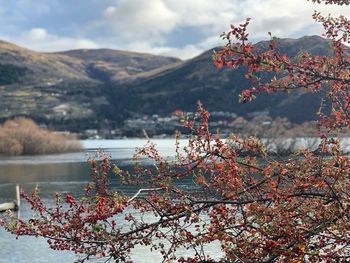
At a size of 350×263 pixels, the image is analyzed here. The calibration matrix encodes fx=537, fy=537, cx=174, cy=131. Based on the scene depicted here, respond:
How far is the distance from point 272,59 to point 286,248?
2.76 meters

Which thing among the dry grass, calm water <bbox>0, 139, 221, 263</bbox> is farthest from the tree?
the dry grass

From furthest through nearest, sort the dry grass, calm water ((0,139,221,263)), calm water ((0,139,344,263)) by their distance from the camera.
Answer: the dry grass
calm water ((0,139,221,263))
calm water ((0,139,344,263))

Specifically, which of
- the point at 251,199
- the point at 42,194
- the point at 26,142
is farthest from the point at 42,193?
the point at 26,142

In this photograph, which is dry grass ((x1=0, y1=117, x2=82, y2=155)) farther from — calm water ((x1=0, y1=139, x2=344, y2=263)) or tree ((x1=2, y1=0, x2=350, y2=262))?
tree ((x1=2, y1=0, x2=350, y2=262))

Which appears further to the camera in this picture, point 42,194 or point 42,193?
point 42,193

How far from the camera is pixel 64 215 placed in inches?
357

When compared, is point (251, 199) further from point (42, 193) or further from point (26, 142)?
point (26, 142)

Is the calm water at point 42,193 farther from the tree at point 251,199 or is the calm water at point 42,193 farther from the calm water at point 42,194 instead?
the tree at point 251,199

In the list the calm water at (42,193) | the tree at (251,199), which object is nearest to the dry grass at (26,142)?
the calm water at (42,193)

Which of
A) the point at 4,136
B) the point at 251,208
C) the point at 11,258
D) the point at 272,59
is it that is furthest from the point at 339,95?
the point at 4,136

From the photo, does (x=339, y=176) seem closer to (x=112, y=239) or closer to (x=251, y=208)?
(x=251, y=208)

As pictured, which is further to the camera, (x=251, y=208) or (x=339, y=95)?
(x=339, y=95)

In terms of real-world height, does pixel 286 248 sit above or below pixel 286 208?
below

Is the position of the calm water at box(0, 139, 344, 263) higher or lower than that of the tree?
lower
